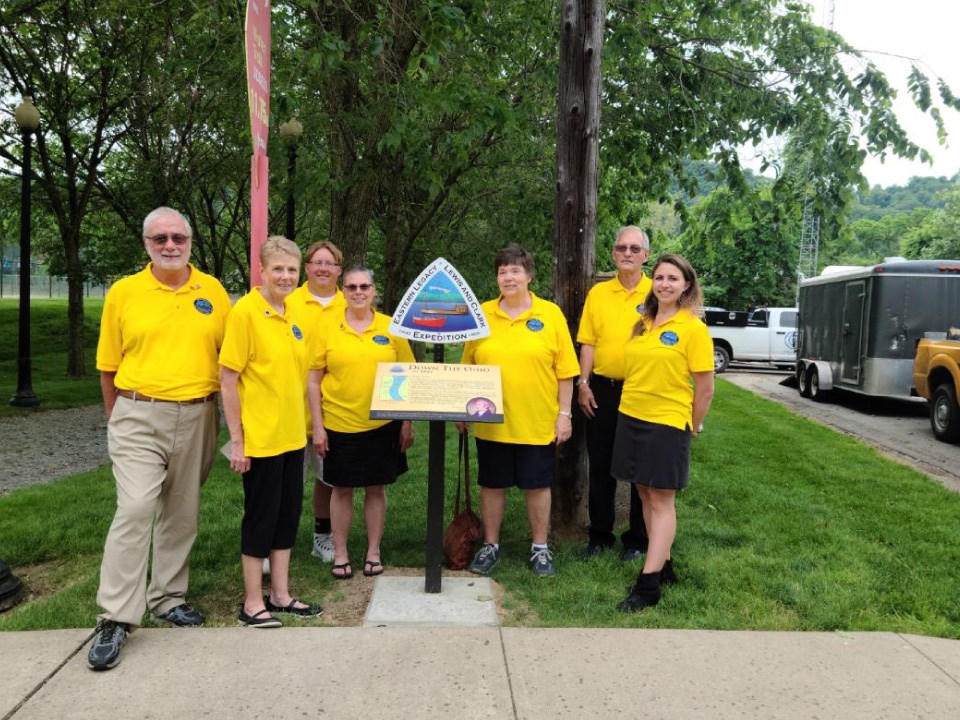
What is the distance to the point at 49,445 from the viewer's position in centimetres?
962

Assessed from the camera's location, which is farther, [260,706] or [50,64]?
[50,64]

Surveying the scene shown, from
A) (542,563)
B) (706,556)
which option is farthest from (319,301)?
(706,556)

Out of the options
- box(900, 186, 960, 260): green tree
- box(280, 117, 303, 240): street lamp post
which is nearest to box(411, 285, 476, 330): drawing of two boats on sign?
box(280, 117, 303, 240): street lamp post

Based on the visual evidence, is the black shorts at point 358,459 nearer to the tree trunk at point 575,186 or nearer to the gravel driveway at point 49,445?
the tree trunk at point 575,186

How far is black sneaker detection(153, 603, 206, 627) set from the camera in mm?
3697

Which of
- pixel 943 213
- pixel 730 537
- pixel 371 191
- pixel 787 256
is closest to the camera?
pixel 730 537

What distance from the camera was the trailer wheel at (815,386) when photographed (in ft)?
49.4

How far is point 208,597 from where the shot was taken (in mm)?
4090

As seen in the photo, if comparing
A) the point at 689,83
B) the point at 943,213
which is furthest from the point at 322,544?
the point at 943,213

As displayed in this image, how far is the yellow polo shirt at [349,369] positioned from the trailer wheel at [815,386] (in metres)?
13.0

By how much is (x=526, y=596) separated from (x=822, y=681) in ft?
4.97

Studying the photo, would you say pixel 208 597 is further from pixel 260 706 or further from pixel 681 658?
pixel 681 658

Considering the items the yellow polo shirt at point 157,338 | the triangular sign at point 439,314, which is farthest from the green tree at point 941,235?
the yellow polo shirt at point 157,338

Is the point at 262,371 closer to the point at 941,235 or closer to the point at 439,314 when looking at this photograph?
the point at 439,314
